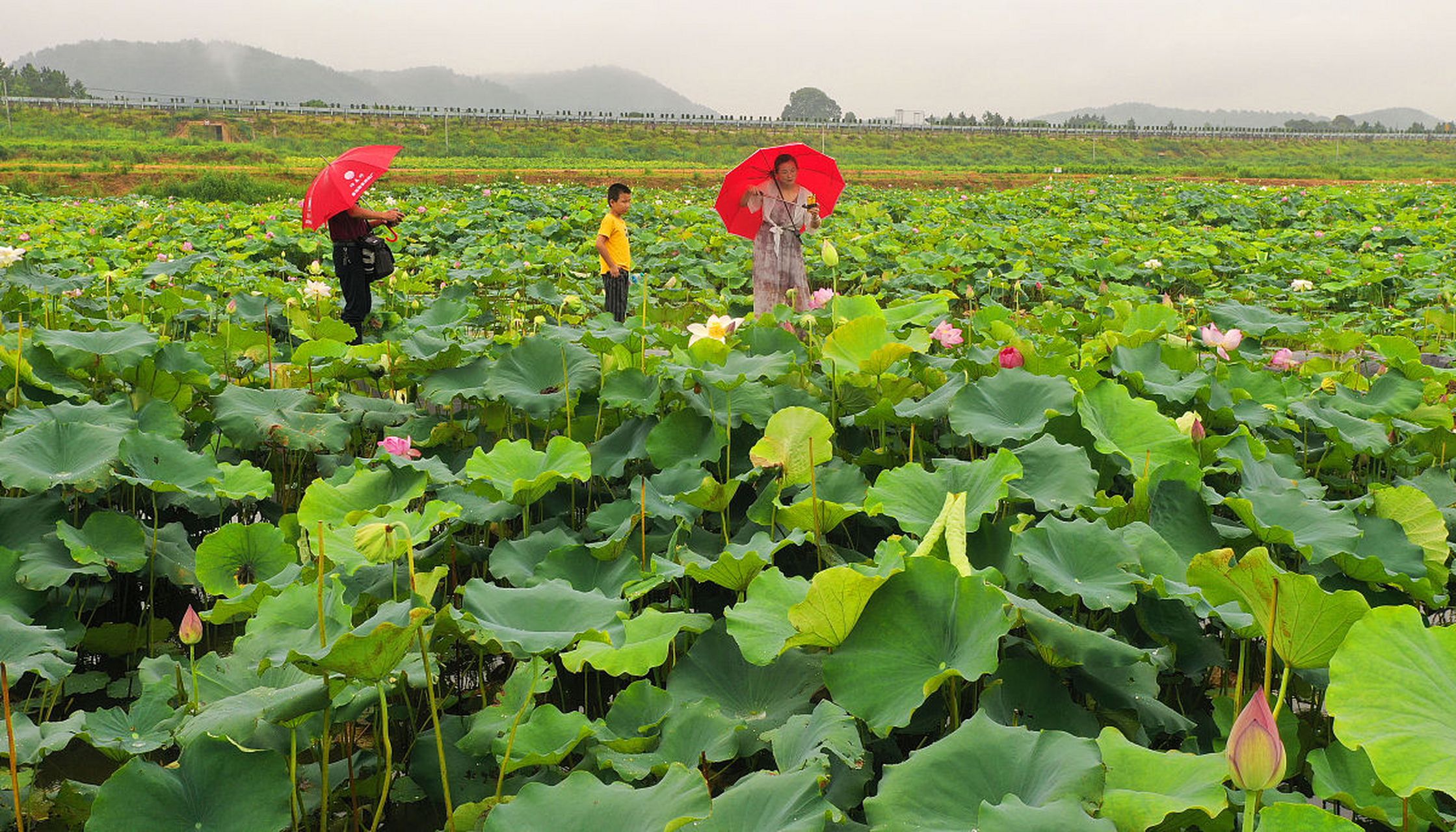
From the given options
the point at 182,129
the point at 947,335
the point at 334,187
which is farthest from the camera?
the point at 182,129

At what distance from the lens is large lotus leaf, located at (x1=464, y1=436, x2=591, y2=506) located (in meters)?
1.89

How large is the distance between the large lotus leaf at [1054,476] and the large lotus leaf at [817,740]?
635 mm

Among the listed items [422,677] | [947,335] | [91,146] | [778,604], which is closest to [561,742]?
[422,677]

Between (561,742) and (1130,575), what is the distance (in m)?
0.79

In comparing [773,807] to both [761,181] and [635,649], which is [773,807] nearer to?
[635,649]

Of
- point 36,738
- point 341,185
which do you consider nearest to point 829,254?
point 36,738

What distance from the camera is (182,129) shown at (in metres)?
35.5

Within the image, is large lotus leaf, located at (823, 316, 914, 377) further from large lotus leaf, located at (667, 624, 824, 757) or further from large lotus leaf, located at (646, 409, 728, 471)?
large lotus leaf, located at (667, 624, 824, 757)

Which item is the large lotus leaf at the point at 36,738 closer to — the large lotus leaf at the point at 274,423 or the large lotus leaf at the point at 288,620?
the large lotus leaf at the point at 288,620

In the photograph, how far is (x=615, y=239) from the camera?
5.56 metres

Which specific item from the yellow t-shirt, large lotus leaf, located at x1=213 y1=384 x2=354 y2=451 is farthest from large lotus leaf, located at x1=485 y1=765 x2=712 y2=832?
the yellow t-shirt

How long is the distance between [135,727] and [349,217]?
3.56 meters

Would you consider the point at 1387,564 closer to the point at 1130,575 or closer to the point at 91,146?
the point at 1130,575

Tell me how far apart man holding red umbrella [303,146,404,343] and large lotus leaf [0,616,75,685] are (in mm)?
3053
